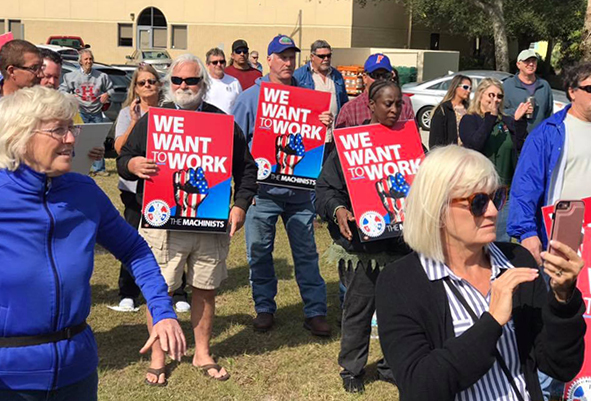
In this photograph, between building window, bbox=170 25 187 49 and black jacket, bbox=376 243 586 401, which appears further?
building window, bbox=170 25 187 49

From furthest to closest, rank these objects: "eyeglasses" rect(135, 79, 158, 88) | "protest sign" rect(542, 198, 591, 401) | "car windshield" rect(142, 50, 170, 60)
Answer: "car windshield" rect(142, 50, 170, 60)
"eyeglasses" rect(135, 79, 158, 88)
"protest sign" rect(542, 198, 591, 401)

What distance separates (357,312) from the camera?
4.96m

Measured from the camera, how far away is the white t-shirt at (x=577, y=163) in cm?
456

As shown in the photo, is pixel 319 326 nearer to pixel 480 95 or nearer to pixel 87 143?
pixel 87 143

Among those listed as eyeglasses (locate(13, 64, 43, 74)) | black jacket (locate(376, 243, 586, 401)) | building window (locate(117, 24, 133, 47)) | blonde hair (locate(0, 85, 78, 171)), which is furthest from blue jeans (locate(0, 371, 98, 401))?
building window (locate(117, 24, 133, 47))

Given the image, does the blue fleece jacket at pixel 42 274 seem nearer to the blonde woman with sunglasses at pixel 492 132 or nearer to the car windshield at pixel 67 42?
the blonde woman with sunglasses at pixel 492 132

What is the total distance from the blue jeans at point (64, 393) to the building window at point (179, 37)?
1747 inches

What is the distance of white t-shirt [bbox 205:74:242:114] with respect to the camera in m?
8.84

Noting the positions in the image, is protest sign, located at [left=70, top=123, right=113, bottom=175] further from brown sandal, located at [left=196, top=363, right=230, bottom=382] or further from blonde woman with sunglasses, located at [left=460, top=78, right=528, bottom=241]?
blonde woman with sunglasses, located at [left=460, top=78, right=528, bottom=241]

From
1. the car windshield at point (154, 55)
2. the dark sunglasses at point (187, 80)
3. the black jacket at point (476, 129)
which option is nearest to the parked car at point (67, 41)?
the car windshield at point (154, 55)

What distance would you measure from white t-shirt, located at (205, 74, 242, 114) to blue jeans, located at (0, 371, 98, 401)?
19.8 feet

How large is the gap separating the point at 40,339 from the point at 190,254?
8.05ft

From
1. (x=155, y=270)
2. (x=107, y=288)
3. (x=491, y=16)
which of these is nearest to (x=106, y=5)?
(x=491, y=16)

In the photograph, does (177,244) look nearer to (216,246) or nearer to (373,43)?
(216,246)
